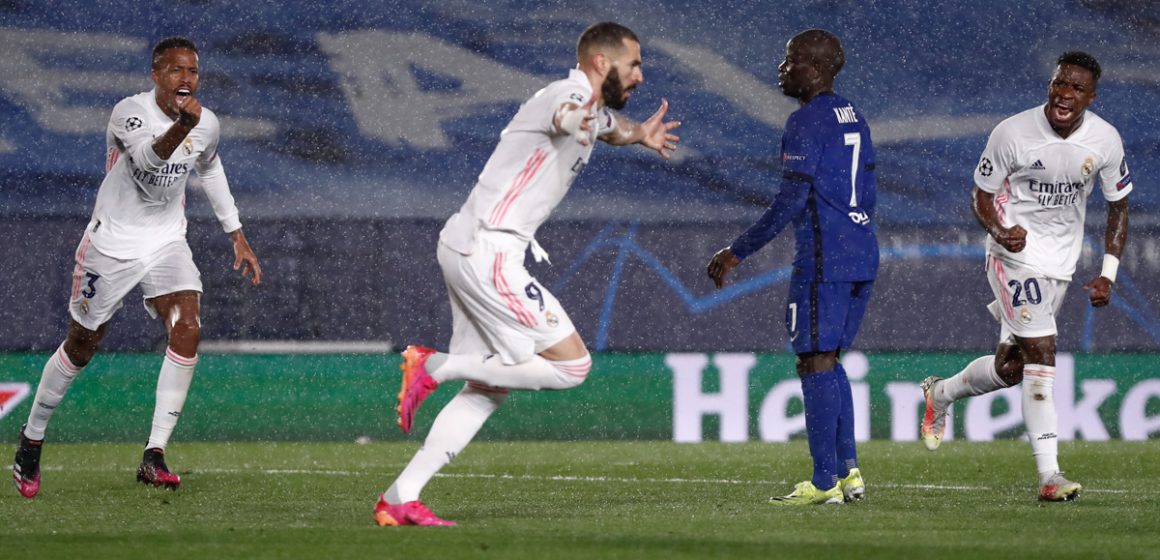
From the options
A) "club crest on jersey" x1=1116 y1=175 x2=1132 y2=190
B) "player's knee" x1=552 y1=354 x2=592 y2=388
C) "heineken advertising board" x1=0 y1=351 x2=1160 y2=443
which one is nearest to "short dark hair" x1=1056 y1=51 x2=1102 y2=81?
"club crest on jersey" x1=1116 y1=175 x2=1132 y2=190

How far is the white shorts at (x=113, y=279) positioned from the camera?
313 inches

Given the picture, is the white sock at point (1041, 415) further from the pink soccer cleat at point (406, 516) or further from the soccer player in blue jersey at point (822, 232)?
the pink soccer cleat at point (406, 516)

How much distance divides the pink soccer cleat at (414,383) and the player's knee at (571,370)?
40cm

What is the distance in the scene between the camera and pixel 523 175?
5852 mm

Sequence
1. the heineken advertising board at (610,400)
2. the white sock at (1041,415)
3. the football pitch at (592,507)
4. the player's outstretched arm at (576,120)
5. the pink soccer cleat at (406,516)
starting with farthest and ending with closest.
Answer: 1. the heineken advertising board at (610,400)
2. the white sock at (1041,415)
3. the pink soccer cleat at (406,516)
4. the player's outstretched arm at (576,120)
5. the football pitch at (592,507)

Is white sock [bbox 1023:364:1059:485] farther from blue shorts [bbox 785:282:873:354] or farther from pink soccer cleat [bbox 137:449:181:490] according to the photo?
pink soccer cleat [bbox 137:449:181:490]

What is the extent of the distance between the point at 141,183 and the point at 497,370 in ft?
9.47

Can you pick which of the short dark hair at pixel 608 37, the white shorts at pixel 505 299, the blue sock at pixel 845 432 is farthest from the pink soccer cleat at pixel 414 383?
the blue sock at pixel 845 432

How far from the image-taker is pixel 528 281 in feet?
19.0

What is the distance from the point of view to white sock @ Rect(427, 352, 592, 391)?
575 cm

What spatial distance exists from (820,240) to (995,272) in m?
1.12

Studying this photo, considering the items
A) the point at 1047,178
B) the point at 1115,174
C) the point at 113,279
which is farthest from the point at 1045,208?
the point at 113,279

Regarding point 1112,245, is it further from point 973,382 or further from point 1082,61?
point 973,382

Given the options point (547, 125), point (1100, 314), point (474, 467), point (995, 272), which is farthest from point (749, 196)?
point (547, 125)
